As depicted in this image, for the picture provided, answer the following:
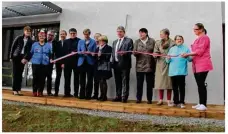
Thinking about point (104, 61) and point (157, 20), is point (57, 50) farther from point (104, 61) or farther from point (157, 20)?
point (157, 20)

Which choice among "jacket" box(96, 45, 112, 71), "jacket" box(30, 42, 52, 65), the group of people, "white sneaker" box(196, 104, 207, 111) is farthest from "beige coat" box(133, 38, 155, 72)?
"jacket" box(30, 42, 52, 65)

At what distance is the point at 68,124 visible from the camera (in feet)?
15.3

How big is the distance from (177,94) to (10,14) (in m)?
6.18

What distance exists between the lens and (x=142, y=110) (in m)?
5.30

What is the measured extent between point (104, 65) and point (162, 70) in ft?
4.01

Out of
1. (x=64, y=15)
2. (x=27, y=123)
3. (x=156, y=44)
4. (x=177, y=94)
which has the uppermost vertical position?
(x=64, y=15)

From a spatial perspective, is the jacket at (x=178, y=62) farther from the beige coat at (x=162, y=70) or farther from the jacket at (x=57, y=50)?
the jacket at (x=57, y=50)

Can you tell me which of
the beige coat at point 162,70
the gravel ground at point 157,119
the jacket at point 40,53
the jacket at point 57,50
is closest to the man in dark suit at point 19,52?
the jacket at point 40,53

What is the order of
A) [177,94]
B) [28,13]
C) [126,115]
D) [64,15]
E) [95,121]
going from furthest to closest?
[28,13] → [64,15] → [177,94] → [126,115] → [95,121]

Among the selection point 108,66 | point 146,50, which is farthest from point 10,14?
point 146,50

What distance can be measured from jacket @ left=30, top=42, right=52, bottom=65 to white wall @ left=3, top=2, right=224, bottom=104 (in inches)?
66.8

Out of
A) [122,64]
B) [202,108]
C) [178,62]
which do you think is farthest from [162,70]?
[202,108]

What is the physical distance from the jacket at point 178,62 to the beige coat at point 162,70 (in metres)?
0.13

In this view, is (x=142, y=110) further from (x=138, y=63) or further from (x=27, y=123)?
(x=27, y=123)
